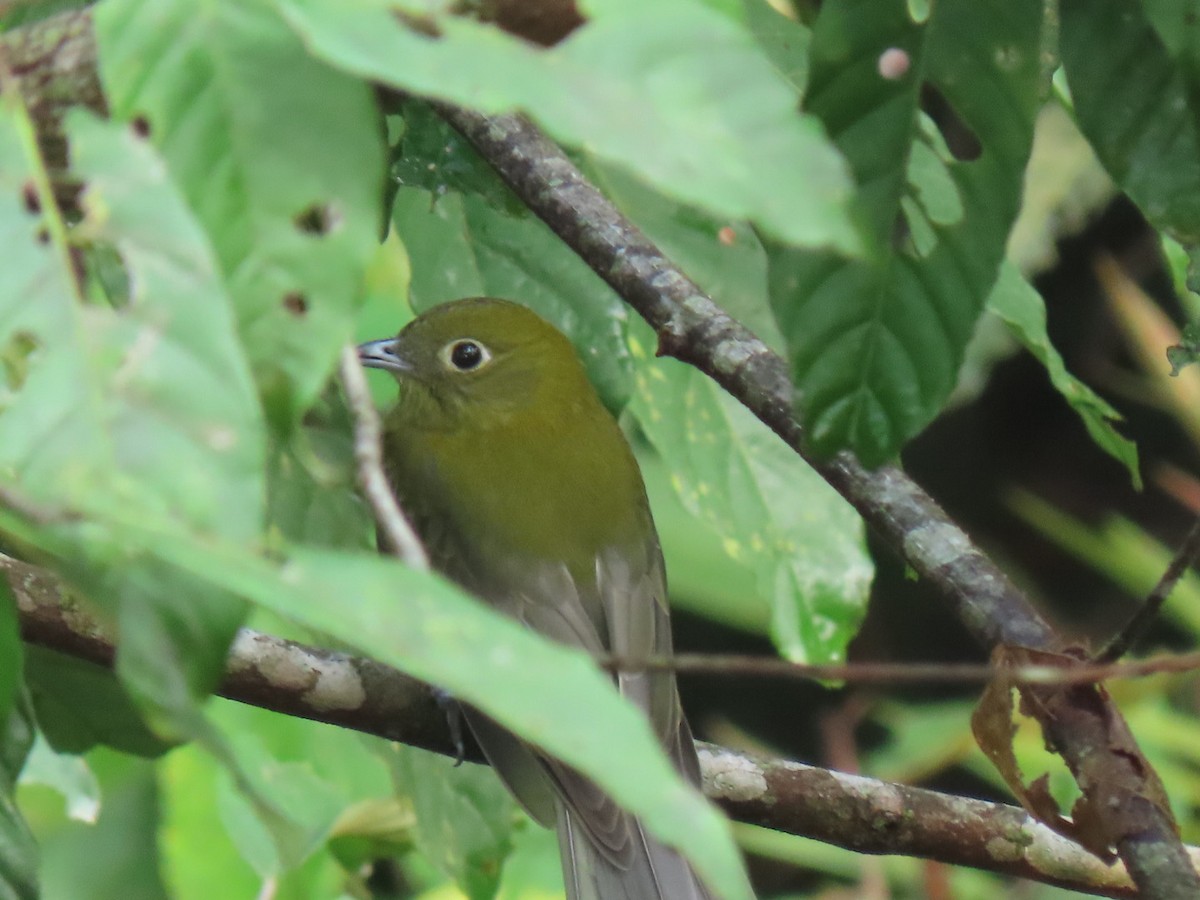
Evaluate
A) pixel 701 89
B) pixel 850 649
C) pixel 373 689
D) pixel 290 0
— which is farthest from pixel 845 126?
pixel 850 649

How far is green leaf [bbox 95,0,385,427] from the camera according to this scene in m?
1.09

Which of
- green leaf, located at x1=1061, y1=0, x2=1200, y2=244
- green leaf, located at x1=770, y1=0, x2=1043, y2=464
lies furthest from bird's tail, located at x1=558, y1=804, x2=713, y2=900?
green leaf, located at x1=1061, y1=0, x2=1200, y2=244

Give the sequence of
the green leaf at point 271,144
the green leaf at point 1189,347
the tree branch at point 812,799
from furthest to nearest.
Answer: the tree branch at point 812,799 < the green leaf at point 1189,347 < the green leaf at point 271,144

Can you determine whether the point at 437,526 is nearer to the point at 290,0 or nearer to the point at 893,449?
the point at 893,449

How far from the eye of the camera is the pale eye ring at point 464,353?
4.05 meters

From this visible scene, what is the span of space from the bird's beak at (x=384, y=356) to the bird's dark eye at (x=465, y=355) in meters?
0.11

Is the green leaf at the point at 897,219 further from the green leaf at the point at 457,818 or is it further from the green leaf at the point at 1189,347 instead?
the green leaf at the point at 457,818

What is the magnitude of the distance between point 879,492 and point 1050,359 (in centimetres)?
43

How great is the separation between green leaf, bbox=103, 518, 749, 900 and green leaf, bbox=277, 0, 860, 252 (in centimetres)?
28

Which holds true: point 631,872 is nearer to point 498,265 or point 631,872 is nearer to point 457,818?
point 457,818

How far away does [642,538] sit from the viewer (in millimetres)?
3543

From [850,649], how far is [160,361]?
6.46 m

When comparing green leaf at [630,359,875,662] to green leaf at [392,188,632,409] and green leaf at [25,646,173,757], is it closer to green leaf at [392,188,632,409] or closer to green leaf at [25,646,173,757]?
green leaf at [392,188,632,409]

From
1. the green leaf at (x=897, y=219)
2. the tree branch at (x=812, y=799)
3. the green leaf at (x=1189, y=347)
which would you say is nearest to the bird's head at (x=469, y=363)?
the tree branch at (x=812, y=799)
